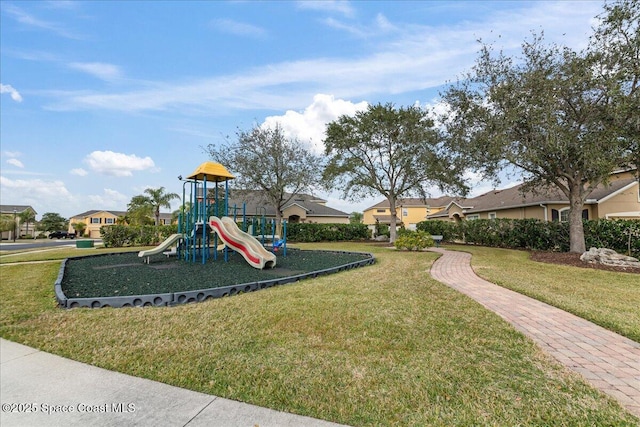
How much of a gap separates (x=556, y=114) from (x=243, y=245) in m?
12.1

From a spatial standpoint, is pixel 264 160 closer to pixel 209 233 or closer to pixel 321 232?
pixel 321 232

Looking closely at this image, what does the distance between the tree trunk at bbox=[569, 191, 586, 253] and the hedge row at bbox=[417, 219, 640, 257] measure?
0.76 metres

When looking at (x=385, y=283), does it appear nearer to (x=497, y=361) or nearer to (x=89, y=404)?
(x=497, y=361)

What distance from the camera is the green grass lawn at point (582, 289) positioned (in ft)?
15.4

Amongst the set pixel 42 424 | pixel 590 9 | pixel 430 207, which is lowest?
pixel 42 424

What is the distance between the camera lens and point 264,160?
970 inches

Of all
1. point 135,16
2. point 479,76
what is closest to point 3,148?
point 135,16

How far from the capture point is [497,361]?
128 inches

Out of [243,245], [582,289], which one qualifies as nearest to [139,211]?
[243,245]

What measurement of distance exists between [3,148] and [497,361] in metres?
19.9

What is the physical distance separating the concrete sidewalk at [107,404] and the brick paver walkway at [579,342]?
2725 millimetres

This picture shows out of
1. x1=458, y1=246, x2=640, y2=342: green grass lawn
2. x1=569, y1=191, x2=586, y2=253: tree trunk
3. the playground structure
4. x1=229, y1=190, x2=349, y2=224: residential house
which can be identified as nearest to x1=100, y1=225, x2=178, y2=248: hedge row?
x1=229, y1=190, x2=349, y2=224: residential house

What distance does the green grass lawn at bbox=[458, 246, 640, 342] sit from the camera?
4684mm

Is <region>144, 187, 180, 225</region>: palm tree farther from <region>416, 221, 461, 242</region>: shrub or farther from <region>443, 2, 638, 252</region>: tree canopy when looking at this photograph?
<region>443, 2, 638, 252</region>: tree canopy
